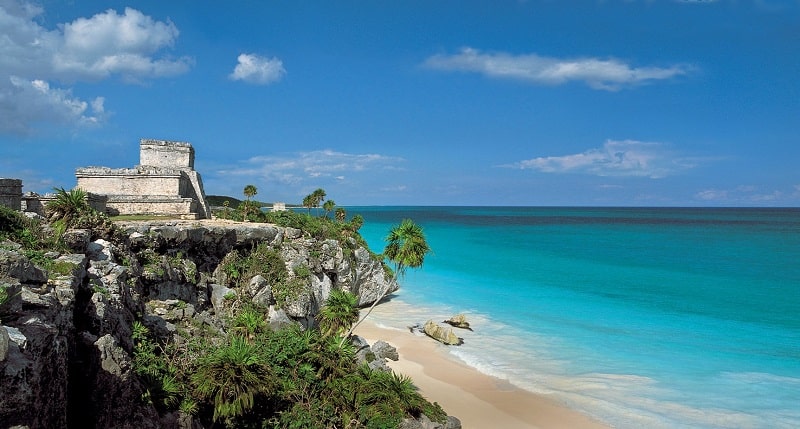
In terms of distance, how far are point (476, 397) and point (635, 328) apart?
15.2 metres

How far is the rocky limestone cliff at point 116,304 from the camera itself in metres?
5.87

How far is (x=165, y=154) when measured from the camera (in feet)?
78.6

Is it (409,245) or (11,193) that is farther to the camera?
(409,245)

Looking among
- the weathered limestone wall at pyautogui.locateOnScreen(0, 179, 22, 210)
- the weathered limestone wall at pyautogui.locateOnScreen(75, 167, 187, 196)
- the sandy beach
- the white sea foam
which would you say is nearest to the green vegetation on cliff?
the sandy beach

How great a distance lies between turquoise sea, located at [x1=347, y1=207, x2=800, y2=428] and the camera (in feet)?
58.5

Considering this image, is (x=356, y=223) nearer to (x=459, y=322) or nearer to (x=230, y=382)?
(x=459, y=322)

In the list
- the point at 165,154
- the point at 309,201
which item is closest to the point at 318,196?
the point at 309,201

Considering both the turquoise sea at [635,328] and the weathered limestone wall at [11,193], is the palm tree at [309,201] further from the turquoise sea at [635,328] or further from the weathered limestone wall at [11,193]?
the weathered limestone wall at [11,193]

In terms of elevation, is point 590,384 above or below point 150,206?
below

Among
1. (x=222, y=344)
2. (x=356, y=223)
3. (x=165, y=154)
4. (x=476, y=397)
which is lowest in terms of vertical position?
(x=476, y=397)

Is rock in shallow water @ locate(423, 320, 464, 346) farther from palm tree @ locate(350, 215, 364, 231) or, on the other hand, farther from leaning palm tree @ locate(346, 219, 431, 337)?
palm tree @ locate(350, 215, 364, 231)

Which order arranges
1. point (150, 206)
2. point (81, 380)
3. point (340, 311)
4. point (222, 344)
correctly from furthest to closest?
point (150, 206) → point (340, 311) → point (222, 344) → point (81, 380)

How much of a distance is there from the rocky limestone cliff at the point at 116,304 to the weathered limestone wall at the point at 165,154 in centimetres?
552

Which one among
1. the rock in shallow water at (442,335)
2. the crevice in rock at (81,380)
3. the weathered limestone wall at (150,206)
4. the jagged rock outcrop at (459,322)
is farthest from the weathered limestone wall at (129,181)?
the jagged rock outcrop at (459,322)
